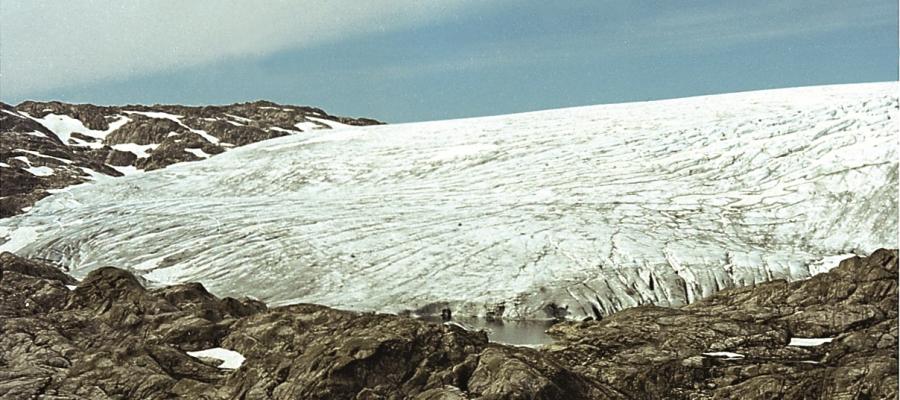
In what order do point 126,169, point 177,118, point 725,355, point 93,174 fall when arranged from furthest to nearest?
point 177,118 → point 126,169 → point 93,174 → point 725,355

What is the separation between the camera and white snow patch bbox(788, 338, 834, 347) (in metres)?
16.9

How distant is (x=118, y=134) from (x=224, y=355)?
8031 centimetres

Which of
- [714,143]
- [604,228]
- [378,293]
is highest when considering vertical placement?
[714,143]

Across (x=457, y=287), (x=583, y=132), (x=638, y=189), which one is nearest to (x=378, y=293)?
(x=457, y=287)

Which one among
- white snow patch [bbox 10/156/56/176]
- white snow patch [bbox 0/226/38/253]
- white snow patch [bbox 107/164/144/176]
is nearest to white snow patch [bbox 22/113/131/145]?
white snow patch [bbox 107/164/144/176]

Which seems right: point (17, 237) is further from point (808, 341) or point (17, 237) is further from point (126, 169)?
point (126, 169)

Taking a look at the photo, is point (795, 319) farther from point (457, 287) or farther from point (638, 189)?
point (638, 189)

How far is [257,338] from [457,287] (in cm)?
A: 798

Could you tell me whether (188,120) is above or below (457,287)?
above

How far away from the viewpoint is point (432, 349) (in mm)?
14125

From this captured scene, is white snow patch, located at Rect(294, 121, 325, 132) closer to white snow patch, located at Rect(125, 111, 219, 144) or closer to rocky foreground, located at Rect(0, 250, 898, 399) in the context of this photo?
white snow patch, located at Rect(125, 111, 219, 144)

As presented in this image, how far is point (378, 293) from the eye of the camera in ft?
80.5

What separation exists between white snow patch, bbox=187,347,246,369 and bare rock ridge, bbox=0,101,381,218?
165ft

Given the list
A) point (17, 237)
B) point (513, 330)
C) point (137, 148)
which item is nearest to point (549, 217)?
point (513, 330)
